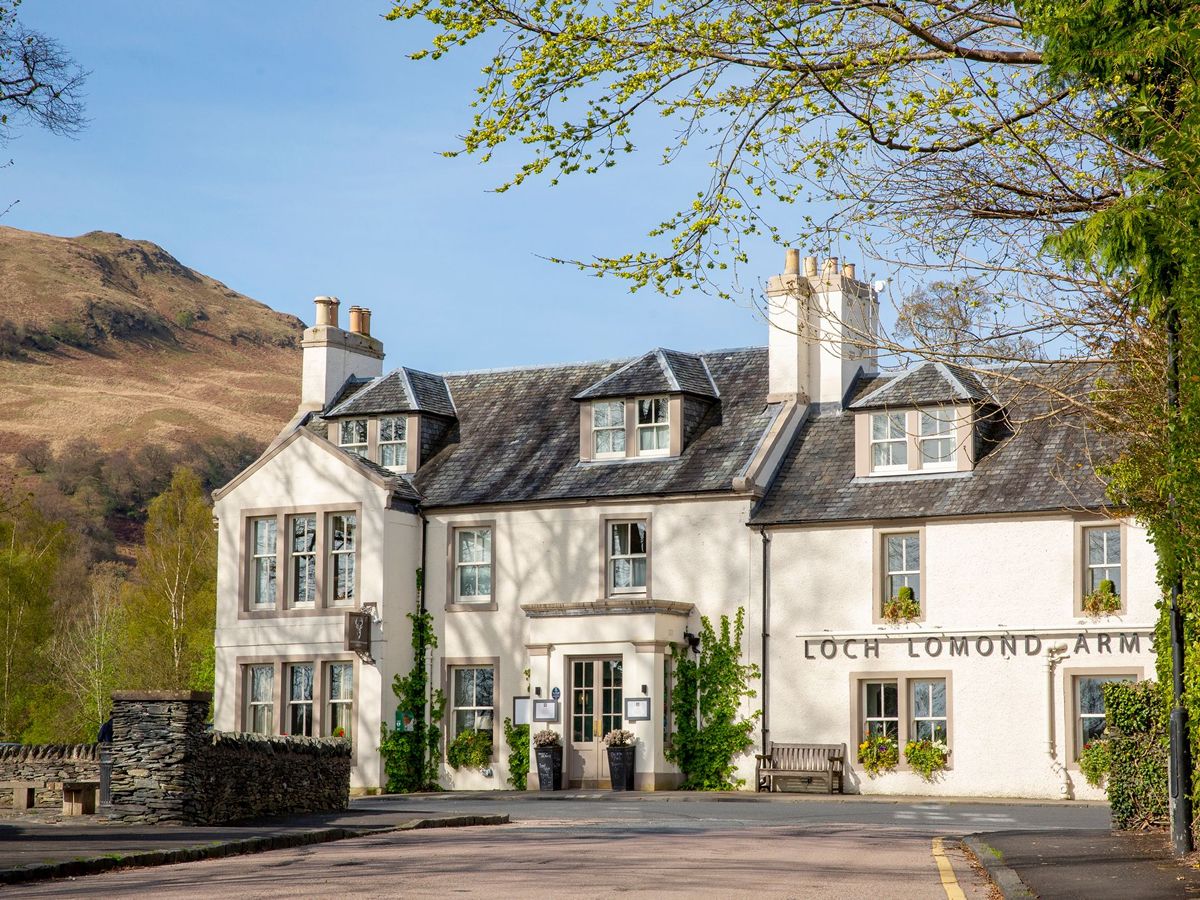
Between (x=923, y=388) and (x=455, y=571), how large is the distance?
34.9ft

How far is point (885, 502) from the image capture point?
33.4 metres

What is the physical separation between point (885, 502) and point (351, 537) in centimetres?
1142

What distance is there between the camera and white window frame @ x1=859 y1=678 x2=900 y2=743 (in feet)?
108

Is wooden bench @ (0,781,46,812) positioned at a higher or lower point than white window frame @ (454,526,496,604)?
lower

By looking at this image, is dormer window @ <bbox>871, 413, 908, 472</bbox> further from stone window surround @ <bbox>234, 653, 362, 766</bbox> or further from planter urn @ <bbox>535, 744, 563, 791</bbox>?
stone window surround @ <bbox>234, 653, 362, 766</bbox>

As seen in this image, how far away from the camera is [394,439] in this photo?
3925 centimetres

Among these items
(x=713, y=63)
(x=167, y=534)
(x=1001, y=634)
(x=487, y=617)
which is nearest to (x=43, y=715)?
(x=167, y=534)

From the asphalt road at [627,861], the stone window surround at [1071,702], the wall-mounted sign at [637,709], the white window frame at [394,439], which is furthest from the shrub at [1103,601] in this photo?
the white window frame at [394,439]

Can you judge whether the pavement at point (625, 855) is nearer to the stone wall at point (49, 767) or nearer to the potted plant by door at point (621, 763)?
the stone wall at point (49, 767)

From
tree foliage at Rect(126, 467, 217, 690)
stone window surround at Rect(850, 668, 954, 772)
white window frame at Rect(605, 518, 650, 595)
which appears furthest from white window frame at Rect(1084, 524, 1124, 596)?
tree foliage at Rect(126, 467, 217, 690)

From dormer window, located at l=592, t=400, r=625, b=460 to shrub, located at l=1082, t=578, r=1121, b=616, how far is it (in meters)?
10.5

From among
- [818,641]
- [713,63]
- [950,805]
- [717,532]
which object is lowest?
[950,805]

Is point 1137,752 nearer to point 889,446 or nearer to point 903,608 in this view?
point 903,608

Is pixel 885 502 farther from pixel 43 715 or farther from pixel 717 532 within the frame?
pixel 43 715
